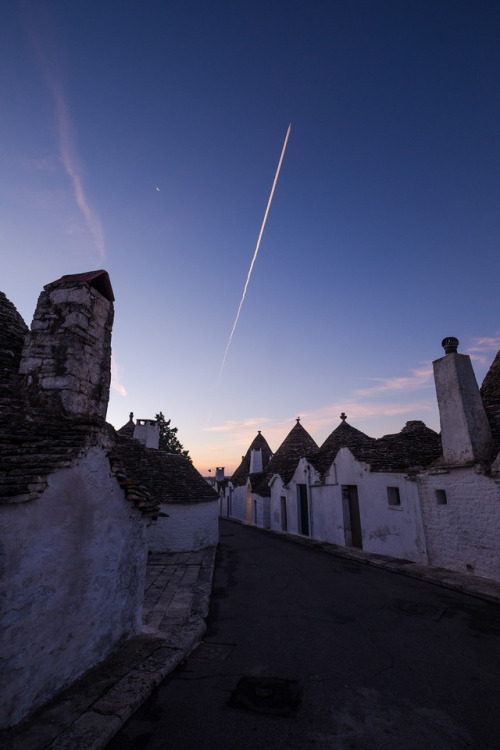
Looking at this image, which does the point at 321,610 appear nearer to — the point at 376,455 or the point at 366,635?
the point at 366,635

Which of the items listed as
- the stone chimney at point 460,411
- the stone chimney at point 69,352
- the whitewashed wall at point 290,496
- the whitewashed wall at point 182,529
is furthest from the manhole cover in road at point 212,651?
the whitewashed wall at point 290,496

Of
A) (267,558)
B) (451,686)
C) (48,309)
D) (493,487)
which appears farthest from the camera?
(267,558)

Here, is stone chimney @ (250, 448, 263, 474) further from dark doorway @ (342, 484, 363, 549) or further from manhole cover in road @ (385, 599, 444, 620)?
manhole cover in road @ (385, 599, 444, 620)

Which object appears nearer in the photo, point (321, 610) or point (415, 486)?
point (321, 610)

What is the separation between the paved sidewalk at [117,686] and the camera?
3213 millimetres

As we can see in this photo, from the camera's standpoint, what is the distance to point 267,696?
408 centimetres

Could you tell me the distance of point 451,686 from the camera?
14.0ft

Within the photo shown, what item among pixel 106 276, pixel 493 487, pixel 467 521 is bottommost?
pixel 467 521

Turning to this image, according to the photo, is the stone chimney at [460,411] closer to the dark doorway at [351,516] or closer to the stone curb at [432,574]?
the stone curb at [432,574]

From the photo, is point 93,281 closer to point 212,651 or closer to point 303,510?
point 212,651

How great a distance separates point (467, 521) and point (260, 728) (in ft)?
29.1

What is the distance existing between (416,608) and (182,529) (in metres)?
9.99

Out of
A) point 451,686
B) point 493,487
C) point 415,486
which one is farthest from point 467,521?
point 451,686

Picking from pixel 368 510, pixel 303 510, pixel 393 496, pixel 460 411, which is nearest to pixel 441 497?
pixel 393 496
